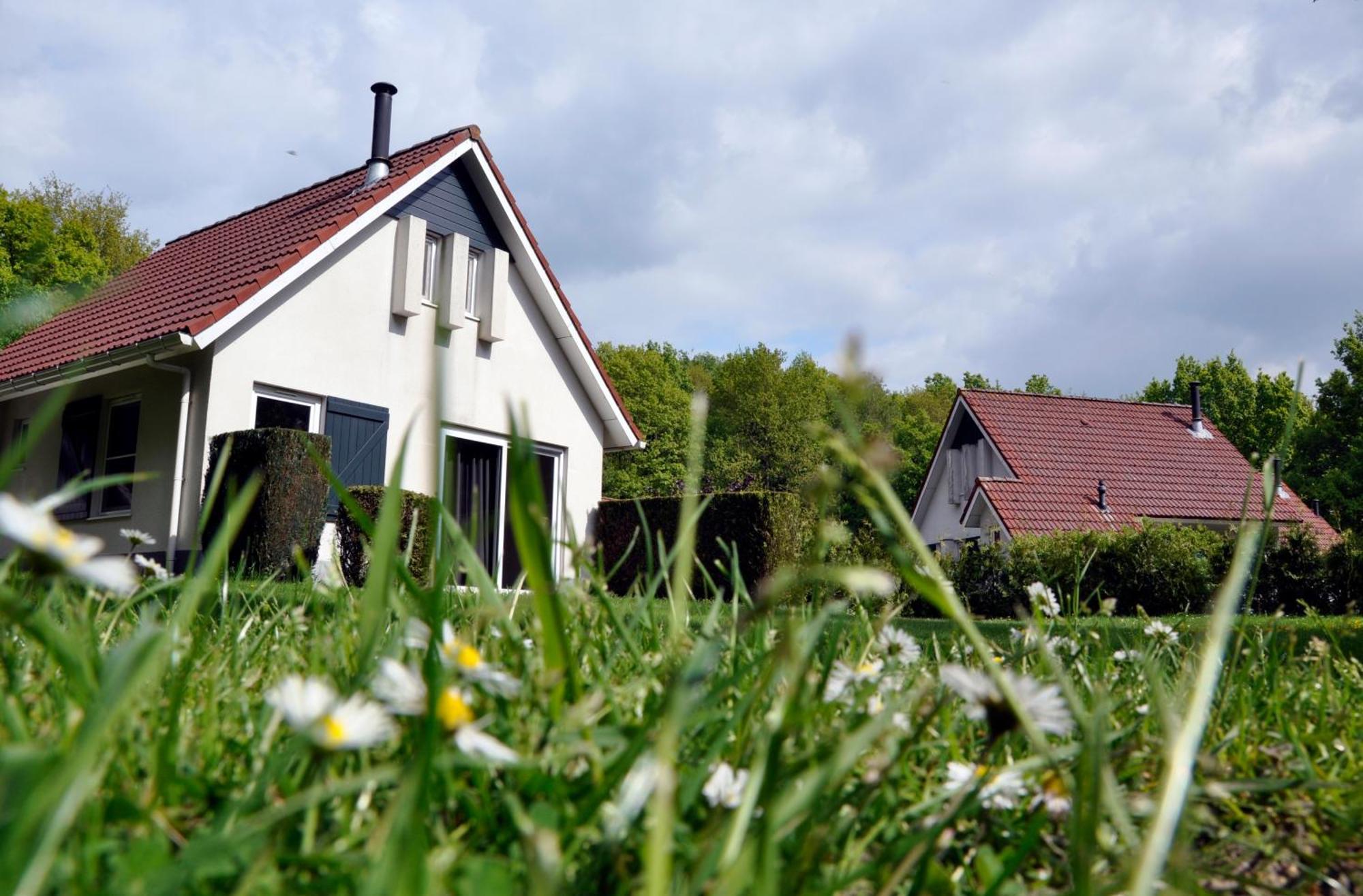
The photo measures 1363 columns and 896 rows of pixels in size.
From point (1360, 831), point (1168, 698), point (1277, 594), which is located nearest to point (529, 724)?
point (1360, 831)

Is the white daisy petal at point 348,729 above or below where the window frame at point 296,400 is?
below

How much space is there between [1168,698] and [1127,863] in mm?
853

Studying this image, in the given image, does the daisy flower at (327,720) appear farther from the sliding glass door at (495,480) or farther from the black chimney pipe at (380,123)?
the black chimney pipe at (380,123)

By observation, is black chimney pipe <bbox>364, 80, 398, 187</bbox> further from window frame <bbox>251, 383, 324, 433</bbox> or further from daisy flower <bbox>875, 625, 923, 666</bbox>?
daisy flower <bbox>875, 625, 923, 666</bbox>

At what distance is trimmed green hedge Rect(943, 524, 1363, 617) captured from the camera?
503 inches

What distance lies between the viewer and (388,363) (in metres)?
11.9

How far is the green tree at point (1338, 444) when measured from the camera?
1227 inches

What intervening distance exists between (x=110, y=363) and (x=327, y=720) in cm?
1134

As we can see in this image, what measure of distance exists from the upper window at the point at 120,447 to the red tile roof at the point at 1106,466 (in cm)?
1595

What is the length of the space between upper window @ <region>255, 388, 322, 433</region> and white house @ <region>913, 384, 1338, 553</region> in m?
13.8

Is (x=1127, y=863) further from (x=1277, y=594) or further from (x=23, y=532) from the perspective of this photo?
(x=1277, y=594)

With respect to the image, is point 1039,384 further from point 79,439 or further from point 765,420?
point 79,439

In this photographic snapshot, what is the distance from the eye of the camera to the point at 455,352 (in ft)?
39.5

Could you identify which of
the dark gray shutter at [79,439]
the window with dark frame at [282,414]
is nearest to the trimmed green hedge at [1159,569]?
the window with dark frame at [282,414]
